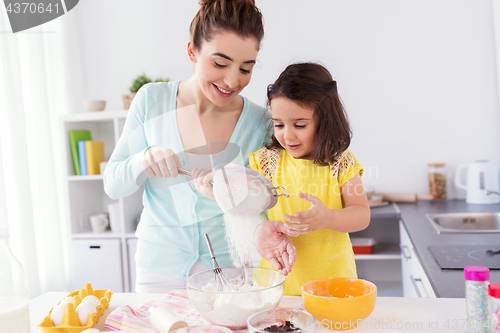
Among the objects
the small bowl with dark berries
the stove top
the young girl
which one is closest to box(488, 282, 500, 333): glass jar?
the small bowl with dark berries

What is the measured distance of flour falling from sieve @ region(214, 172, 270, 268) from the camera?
98 cm

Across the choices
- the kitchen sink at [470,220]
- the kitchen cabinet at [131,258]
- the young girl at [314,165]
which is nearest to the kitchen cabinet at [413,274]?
the kitchen sink at [470,220]

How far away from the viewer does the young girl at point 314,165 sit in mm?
1181

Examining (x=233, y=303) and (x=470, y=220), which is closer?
(x=233, y=303)

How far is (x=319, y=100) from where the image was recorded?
1203mm

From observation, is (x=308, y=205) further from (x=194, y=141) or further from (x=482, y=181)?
(x=482, y=181)

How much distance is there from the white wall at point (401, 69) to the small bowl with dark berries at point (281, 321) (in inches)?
76.6

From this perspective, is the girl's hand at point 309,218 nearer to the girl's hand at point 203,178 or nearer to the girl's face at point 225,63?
the girl's hand at point 203,178

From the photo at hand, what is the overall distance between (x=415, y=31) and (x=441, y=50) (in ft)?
0.64

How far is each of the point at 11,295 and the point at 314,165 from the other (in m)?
0.86

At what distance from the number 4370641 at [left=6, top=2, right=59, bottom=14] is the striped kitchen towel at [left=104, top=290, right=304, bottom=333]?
2.19 metres

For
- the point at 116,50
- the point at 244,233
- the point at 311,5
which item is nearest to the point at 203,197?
the point at 244,233

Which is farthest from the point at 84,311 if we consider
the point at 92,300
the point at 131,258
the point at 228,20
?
the point at 131,258

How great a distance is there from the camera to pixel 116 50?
286cm
